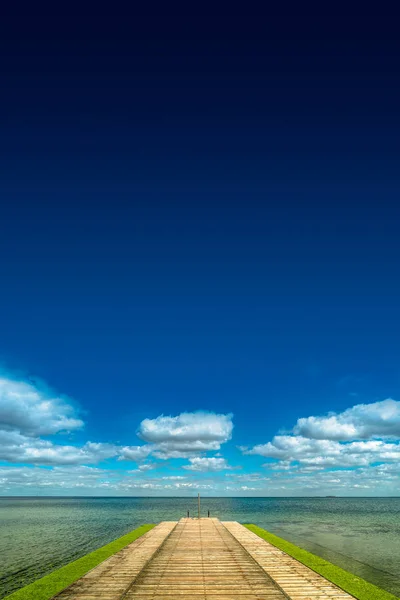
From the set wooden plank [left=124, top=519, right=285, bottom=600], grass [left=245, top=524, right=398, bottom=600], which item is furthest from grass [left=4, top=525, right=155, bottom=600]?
grass [left=245, top=524, right=398, bottom=600]

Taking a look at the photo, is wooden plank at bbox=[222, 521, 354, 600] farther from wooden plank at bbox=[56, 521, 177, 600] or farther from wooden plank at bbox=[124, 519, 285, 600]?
wooden plank at bbox=[56, 521, 177, 600]

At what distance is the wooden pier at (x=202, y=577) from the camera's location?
23.8 meters

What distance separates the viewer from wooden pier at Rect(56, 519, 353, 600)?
23781mm

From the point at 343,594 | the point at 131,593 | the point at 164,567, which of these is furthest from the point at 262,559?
the point at 131,593

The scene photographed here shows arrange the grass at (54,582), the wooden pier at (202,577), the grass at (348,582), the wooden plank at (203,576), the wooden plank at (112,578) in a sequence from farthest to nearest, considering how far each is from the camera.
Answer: the grass at (54,582) → the grass at (348,582) → the wooden plank at (112,578) → the wooden pier at (202,577) → the wooden plank at (203,576)

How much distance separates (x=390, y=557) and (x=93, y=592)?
3570 cm

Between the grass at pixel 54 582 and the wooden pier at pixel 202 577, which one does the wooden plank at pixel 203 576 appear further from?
the grass at pixel 54 582

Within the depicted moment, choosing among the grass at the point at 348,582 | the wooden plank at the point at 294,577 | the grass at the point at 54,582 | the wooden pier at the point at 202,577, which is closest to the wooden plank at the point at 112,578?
the wooden pier at the point at 202,577

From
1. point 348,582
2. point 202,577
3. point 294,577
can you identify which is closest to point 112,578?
point 202,577

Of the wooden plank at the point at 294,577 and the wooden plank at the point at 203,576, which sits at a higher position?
the wooden plank at the point at 203,576

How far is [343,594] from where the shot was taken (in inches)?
971

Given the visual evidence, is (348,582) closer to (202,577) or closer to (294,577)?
(294,577)

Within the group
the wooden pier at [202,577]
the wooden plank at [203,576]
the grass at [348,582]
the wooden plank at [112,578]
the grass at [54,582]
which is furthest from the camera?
the grass at [54,582]

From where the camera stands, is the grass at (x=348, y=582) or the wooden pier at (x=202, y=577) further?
the grass at (x=348, y=582)
